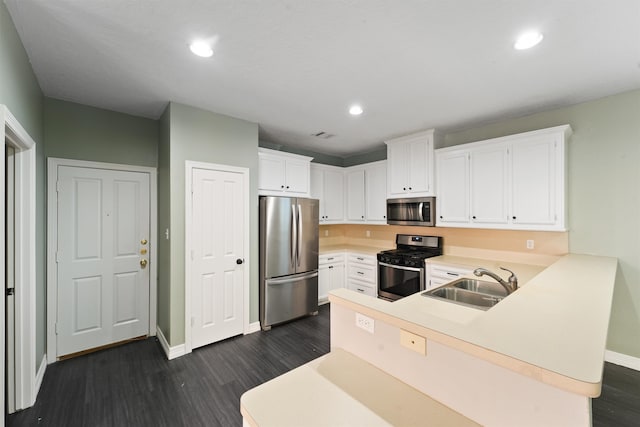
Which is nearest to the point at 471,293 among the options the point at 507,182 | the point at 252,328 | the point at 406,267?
the point at 406,267

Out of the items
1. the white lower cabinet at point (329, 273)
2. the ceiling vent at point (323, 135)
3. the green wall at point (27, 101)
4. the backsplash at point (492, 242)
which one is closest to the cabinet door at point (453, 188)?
the backsplash at point (492, 242)

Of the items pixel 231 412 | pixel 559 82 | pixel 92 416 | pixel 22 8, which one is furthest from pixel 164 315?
pixel 559 82

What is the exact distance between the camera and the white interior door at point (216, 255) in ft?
9.57

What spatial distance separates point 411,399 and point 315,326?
2.64 metres

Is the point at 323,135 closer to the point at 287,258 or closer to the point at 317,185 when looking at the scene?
the point at 317,185

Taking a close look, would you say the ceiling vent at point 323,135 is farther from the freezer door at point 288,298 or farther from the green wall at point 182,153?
the freezer door at point 288,298

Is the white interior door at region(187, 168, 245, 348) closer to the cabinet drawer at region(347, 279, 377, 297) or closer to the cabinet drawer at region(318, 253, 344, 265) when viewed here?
the cabinet drawer at region(318, 253, 344, 265)

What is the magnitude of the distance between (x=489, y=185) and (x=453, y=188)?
0.41 meters

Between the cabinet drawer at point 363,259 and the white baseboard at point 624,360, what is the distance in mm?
2609

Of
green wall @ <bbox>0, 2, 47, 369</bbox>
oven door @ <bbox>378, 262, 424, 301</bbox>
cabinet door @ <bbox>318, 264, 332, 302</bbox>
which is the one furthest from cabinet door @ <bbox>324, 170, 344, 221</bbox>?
green wall @ <bbox>0, 2, 47, 369</bbox>

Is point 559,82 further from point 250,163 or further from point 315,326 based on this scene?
point 315,326

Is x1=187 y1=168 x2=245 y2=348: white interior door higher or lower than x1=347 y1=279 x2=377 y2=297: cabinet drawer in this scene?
higher

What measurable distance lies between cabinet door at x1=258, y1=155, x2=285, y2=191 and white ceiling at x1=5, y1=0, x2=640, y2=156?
0.68 m

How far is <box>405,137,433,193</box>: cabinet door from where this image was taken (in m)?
3.70
